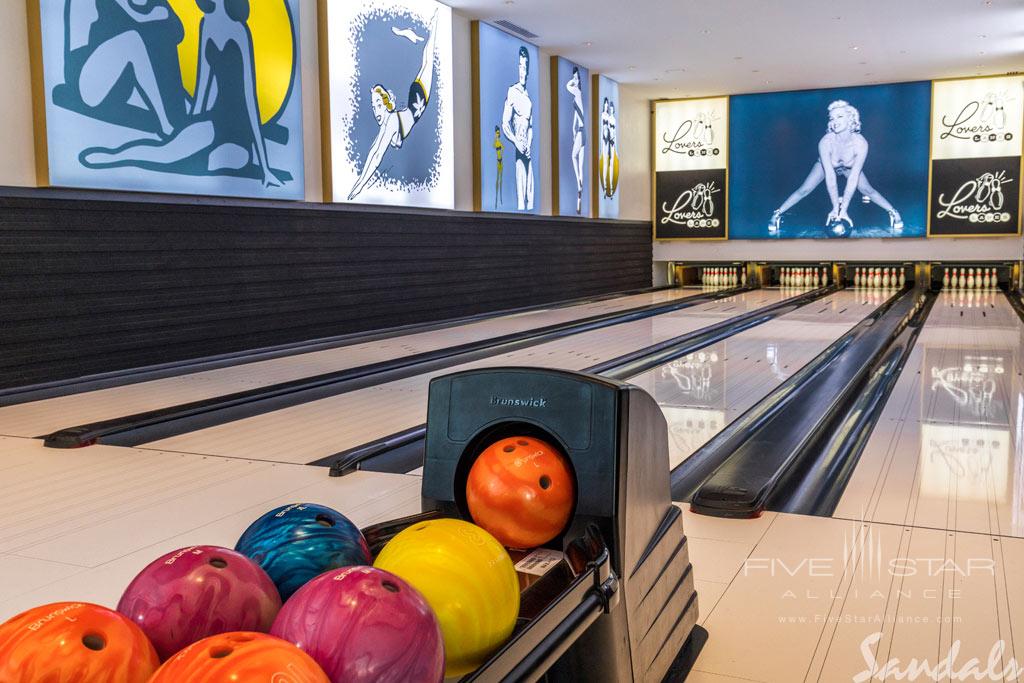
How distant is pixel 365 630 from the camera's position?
102 centimetres

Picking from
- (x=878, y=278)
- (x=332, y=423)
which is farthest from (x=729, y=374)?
(x=878, y=278)

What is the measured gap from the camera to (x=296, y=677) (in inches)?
36.5

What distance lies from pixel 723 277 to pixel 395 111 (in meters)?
7.13

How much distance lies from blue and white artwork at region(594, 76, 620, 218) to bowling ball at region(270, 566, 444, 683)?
10.8 m

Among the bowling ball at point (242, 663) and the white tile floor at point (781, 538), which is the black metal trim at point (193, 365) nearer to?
the white tile floor at point (781, 538)

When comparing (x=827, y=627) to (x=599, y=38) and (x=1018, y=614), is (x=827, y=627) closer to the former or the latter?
(x=1018, y=614)

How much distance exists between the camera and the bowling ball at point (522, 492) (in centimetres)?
151

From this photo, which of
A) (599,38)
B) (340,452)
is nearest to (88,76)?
(340,452)

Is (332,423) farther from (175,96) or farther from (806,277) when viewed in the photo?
(806,277)

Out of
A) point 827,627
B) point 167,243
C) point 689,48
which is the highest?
point 689,48

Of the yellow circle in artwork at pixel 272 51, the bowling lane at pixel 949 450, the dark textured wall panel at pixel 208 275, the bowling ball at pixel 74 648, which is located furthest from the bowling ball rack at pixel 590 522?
the yellow circle in artwork at pixel 272 51

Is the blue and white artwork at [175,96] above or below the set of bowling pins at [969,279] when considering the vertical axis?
above

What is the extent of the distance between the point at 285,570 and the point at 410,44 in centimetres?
691

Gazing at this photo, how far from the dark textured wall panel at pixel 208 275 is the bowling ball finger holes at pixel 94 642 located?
4.10 metres
